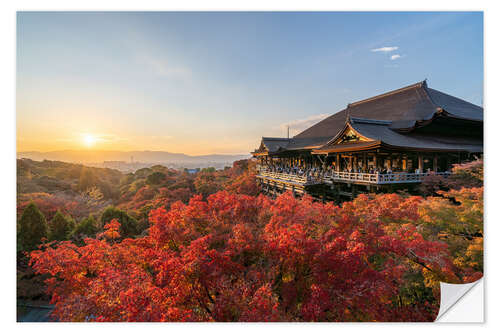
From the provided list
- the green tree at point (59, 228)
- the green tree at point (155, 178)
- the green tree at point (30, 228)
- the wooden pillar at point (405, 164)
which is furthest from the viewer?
the green tree at point (155, 178)

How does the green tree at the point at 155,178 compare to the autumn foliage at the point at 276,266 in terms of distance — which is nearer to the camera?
the autumn foliage at the point at 276,266

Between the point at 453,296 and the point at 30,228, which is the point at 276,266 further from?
the point at 30,228

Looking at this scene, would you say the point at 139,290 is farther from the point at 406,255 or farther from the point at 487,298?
the point at 487,298

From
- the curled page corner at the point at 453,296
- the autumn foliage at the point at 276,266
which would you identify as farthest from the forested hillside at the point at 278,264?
the curled page corner at the point at 453,296

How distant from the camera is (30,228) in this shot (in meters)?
6.44

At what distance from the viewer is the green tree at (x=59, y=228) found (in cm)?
709

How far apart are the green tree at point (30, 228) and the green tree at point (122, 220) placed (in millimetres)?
1890

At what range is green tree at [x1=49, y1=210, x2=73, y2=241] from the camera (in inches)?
279

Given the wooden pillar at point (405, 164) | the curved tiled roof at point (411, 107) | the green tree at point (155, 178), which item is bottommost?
the green tree at point (155, 178)

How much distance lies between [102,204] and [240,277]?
1235cm

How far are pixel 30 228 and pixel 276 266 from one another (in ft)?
28.3

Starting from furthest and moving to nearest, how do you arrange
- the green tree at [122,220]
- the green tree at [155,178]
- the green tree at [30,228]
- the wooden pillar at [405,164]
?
the green tree at [155,178]
the wooden pillar at [405,164]
the green tree at [122,220]
the green tree at [30,228]

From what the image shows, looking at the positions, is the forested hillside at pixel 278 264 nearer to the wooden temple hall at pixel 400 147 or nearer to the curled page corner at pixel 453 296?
the curled page corner at pixel 453 296

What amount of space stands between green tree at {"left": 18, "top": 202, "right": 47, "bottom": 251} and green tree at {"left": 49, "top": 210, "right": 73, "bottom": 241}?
502mm
